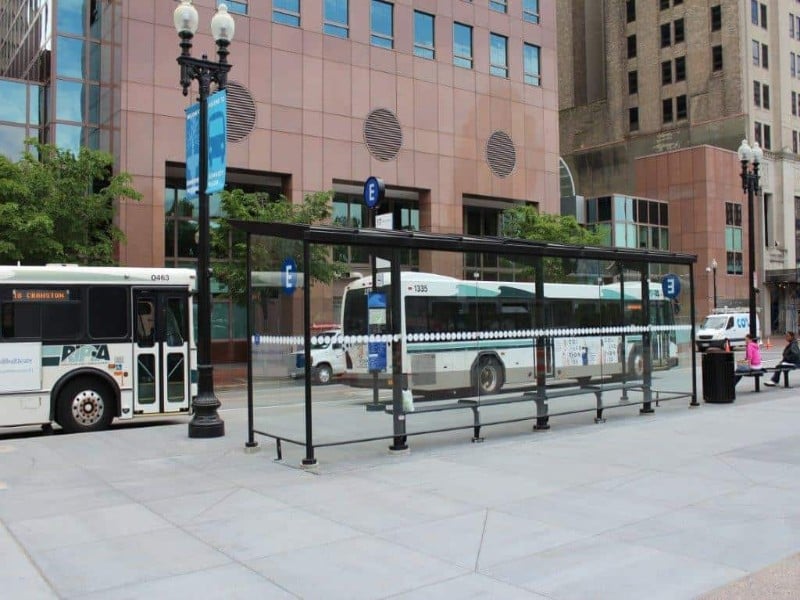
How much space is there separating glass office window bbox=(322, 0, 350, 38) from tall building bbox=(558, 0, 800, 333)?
37122 mm

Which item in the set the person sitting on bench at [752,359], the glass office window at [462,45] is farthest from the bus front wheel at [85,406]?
the glass office window at [462,45]

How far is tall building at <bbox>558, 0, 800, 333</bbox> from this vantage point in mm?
63344

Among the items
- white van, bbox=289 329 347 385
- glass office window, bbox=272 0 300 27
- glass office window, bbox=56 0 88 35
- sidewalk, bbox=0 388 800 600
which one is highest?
glass office window, bbox=272 0 300 27

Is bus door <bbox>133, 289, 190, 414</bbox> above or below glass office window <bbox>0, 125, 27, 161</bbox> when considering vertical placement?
below

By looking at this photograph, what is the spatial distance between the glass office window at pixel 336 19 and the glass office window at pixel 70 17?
10707 mm

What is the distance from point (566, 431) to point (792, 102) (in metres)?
68.1

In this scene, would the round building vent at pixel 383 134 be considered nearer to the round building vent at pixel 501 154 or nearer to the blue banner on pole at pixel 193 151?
the round building vent at pixel 501 154

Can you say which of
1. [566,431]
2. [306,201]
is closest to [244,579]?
[566,431]

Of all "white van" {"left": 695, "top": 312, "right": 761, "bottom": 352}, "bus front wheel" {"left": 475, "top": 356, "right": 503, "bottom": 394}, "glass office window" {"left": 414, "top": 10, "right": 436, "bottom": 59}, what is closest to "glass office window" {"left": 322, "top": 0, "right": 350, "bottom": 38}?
"glass office window" {"left": 414, "top": 10, "right": 436, "bottom": 59}

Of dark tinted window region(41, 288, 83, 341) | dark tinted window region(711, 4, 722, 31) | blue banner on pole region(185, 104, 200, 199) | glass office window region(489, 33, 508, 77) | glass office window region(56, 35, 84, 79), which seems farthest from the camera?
dark tinted window region(711, 4, 722, 31)

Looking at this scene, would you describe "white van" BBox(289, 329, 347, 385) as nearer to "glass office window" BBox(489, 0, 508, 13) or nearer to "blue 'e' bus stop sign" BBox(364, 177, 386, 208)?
"blue 'e' bus stop sign" BBox(364, 177, 386, 208)

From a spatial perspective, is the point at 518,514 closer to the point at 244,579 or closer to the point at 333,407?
the point at 244,579

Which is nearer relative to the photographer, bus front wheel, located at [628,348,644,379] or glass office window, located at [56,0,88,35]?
bus front wheel, located at [628,348,644,379]

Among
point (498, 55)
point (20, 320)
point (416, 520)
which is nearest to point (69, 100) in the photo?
point (20, 320)
